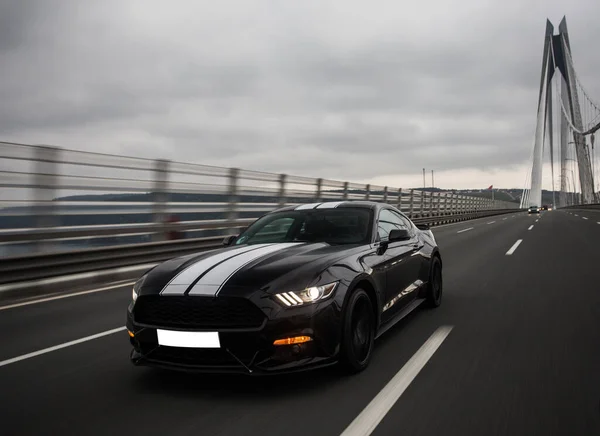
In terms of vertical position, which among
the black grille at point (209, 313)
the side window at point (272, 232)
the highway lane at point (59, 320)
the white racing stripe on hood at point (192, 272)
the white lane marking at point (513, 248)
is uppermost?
the side window at point (272, 232)

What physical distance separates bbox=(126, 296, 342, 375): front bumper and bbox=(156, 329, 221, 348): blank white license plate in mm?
26

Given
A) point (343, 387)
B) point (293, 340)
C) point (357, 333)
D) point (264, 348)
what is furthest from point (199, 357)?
point (357, 333)

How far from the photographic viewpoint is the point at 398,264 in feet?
16.2

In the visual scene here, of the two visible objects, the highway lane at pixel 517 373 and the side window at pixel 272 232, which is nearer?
the highway lane at pixel 517 373

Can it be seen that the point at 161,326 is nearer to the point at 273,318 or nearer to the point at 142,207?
the point at 273,318

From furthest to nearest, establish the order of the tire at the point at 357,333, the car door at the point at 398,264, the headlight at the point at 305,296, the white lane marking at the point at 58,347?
the car door at the point at 398,264 → the white lane marking at the point at 58,347 → the tire at the point at 357,333 → the headlight at the point at 305,296

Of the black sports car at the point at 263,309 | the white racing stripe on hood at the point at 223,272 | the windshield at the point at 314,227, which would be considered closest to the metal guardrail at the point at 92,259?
the windshield at the point at 314,227

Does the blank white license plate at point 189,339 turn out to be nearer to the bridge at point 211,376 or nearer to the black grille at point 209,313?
the black grille at point 209,313

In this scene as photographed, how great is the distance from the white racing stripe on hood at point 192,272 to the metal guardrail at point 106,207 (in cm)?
447

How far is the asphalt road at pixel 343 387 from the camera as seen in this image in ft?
9.69

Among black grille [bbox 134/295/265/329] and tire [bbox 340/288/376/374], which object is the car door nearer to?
tire [bbox 340/288/376/374]

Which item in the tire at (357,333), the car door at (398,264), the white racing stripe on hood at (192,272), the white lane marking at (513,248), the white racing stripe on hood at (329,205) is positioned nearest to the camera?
the white racing stripe on hood at (192,272)

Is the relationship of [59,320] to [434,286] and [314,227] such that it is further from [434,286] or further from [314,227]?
[434,286]

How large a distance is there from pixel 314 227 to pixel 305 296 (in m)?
1.55
